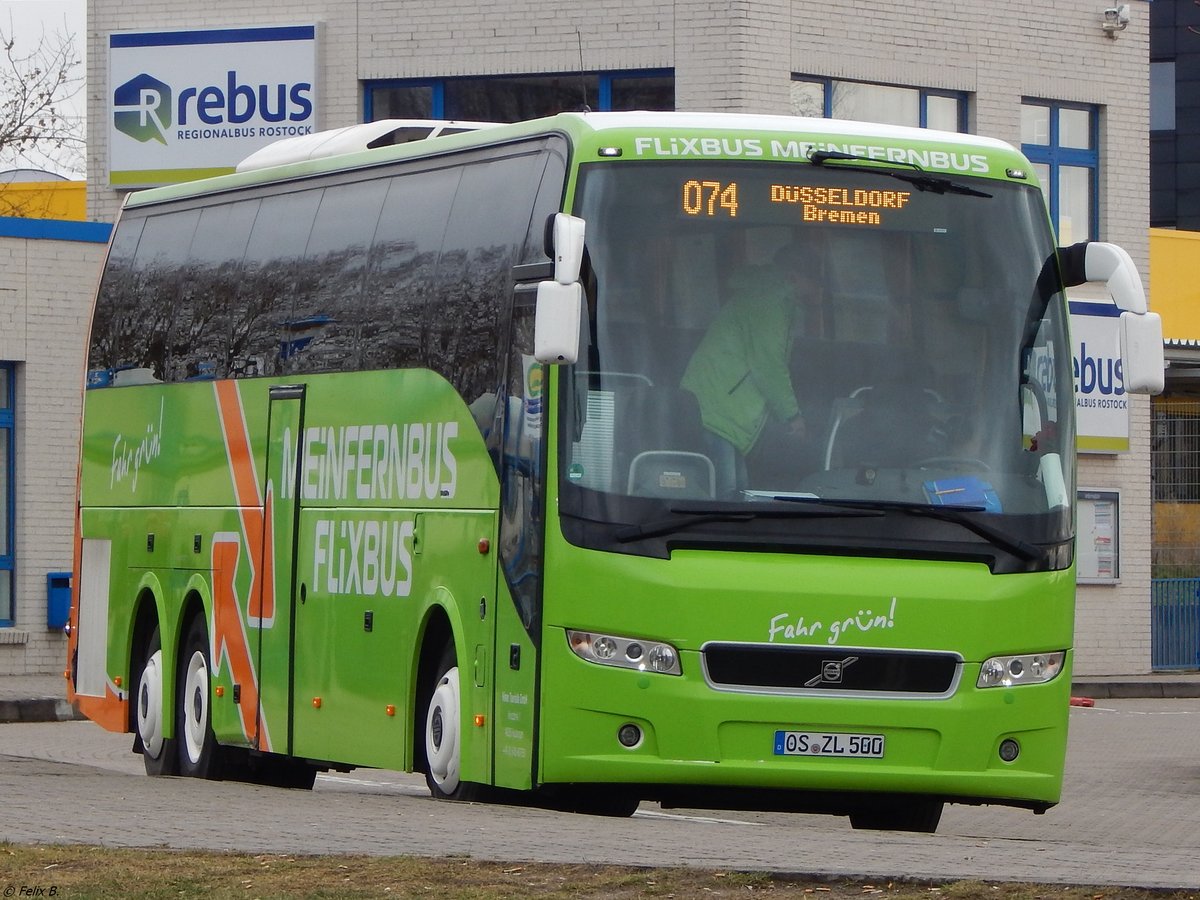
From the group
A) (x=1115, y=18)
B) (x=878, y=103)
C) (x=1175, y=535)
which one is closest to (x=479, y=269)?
(x=878, y=103)

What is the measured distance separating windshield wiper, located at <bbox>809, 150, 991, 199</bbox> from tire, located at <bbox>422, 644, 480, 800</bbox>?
2.98 metres

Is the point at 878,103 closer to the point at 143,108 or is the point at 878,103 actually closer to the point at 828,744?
the point at 143,108

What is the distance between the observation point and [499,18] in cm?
2870

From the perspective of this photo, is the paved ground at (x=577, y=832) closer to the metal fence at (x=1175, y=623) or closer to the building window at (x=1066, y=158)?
the building window at (x=1066, y=158)

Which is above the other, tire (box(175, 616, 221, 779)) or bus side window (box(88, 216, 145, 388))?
bus side window (box(88, 216, 145, 388))

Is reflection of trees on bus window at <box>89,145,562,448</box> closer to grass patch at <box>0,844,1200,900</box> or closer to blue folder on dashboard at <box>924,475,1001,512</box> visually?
blue folder on dashboard at <box>924,475,1001,512</box>

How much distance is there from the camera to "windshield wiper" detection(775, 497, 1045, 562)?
11.1 m

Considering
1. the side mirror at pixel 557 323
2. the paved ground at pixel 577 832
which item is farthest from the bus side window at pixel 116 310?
the side mirror at pixel 557 323

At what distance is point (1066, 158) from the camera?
31.1 metres

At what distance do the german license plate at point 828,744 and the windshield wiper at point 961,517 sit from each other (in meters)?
0.98

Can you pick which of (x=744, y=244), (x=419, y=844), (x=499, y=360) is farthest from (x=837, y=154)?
(x=419, y=844)

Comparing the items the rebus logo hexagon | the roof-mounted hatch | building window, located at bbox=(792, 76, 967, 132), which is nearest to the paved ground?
the roof-mounted hatch

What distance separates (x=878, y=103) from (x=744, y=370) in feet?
61.0

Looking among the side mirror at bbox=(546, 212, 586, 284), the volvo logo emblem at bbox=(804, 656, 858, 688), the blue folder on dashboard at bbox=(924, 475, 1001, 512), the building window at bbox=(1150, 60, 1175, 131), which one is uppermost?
the building window at bbox=(1150, 60, 1175, 131)
